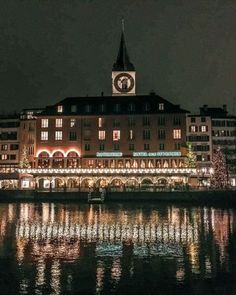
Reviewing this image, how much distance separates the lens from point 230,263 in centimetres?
3183

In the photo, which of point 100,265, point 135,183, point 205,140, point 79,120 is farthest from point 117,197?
point 100,265

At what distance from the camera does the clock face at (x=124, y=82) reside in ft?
449

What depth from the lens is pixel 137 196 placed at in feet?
321

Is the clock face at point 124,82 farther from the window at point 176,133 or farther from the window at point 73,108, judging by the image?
the window at point 176,133

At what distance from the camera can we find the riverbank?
90.8 meters

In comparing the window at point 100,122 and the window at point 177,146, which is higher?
the window at point 100,122

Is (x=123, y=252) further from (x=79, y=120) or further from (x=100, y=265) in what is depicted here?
(x=79, y=120)

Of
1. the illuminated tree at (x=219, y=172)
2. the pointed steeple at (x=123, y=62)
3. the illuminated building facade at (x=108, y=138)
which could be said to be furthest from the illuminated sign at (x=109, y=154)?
the pointed steeple at (x=123, y=62)

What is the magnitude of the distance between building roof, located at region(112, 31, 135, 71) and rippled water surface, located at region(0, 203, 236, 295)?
297 feet

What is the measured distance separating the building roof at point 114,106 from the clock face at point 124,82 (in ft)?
40.9

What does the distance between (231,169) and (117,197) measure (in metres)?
42.8

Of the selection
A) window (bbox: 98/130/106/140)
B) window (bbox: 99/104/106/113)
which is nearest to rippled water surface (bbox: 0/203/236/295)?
window (bbox: 98/130/106/140)

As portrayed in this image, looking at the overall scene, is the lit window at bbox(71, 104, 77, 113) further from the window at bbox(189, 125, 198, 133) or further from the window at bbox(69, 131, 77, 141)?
the window at bbox(189, 125, 198, 133)

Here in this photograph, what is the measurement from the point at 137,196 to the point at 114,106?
103 ft
